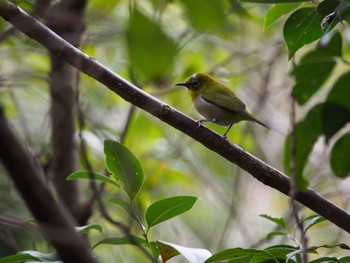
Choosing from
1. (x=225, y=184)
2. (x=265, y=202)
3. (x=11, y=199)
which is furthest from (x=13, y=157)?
(x=265, y=202)

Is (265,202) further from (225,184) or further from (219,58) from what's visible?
(219,58)

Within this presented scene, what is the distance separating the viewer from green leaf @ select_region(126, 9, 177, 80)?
0.60 meters

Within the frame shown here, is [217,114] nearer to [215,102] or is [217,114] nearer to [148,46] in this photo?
[215,102]

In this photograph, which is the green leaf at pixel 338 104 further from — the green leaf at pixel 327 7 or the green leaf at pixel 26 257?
the green leaf at pixel 26 257

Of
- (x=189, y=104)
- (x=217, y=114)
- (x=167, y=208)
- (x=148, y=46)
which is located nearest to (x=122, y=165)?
(x=167, y=208)

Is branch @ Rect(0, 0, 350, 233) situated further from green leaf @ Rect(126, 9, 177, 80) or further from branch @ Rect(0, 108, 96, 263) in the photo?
green leaf @ Rect(126, 9, 177, 80)

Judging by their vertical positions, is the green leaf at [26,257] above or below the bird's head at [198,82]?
above

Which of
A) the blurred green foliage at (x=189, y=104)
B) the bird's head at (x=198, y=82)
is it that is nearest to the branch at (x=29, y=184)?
the blurred green foliage at (x=189, y=104)

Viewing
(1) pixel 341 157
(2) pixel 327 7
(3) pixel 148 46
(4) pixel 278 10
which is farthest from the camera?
(4) pixel 278 10

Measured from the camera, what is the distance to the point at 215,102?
3199 mm

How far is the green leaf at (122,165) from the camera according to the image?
1440 millimetres

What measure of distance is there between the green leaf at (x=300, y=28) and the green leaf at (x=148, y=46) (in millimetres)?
805

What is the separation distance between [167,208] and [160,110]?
0.82 ft

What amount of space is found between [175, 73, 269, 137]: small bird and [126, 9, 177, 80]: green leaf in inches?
90.7
